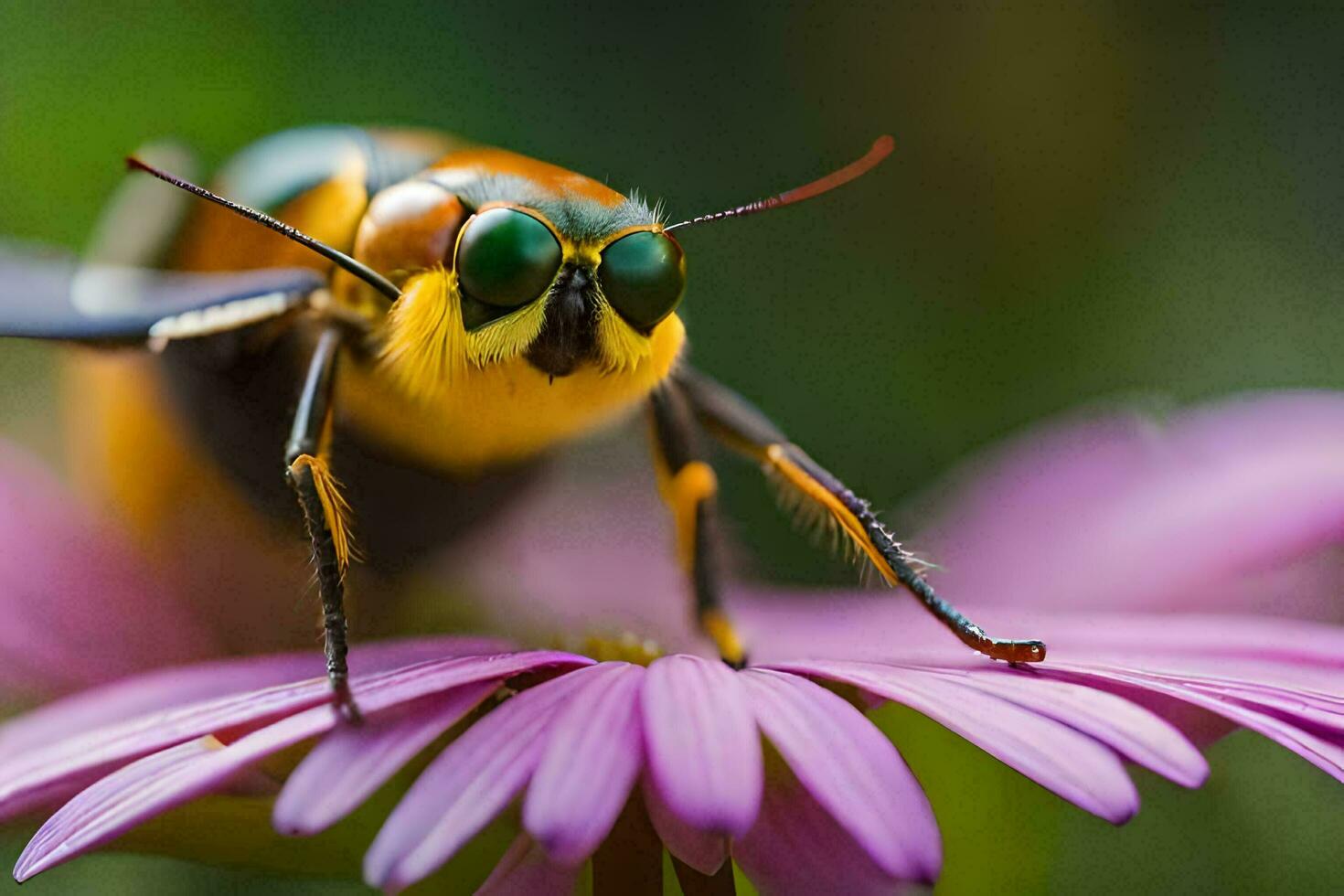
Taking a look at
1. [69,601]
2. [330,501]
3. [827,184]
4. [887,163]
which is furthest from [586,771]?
[887,163]

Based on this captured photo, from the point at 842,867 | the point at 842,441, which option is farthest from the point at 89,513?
the point at 842,441

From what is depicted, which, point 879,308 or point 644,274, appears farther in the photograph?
point 879,308

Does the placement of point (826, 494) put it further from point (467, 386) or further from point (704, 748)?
point (704, 748)

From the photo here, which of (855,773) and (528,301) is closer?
(855,773)

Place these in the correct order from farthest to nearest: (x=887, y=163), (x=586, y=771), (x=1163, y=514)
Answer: (x=887, y=163) < (x=1163, y=514) < (x=586, y=771)

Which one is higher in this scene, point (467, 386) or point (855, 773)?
point (467, 386)

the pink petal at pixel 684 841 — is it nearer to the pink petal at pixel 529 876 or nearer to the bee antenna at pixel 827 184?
the pink petal at pixel 529 876

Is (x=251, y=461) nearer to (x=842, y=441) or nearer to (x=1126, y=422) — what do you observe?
(x=1126, y=422)
